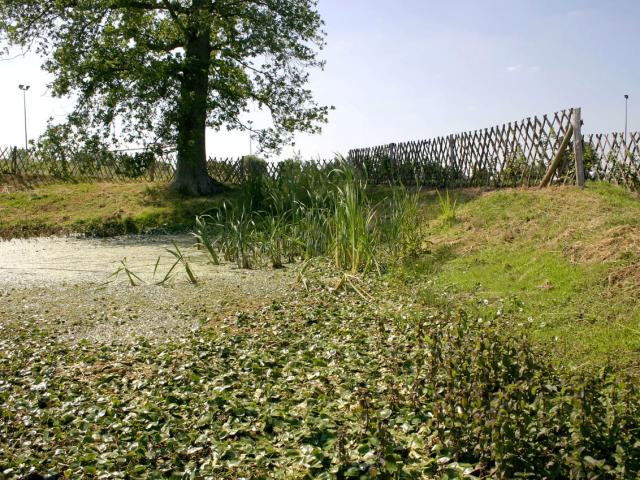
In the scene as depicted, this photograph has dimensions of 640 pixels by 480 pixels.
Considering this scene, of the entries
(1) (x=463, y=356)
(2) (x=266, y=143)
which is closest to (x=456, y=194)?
(2) (x=266, y=143)

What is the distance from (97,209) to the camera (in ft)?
48.4

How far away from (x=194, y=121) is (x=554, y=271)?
10.5 m

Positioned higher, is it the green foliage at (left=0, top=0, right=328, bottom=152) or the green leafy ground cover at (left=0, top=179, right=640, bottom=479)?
the green foliage at (left=0, top=0, right=328, bottom=152)

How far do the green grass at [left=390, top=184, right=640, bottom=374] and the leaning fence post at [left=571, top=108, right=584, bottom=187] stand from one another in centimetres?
56

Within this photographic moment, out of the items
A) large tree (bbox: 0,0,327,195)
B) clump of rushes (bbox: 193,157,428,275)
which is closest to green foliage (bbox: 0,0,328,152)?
large tree (bbox: 0,0,327,195)

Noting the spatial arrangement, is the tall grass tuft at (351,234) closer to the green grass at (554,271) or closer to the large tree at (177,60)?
the green grass at (554,271)

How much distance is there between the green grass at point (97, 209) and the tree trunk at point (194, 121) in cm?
61

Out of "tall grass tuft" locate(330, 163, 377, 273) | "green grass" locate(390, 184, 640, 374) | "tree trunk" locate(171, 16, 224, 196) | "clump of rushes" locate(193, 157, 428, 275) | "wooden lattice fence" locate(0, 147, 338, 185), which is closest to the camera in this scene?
"green grass" locate(390, 184, 640, 374)

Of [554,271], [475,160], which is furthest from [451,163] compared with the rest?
[554,271]

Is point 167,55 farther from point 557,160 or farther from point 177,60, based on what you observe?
point 557,160

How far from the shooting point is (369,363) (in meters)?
4.01

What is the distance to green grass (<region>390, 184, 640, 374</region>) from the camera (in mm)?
4359

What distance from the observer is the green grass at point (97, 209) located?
13227mm

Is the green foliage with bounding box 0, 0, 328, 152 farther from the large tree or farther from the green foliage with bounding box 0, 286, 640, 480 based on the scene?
the green foliage with bounding box 0, 286, 640, 480
